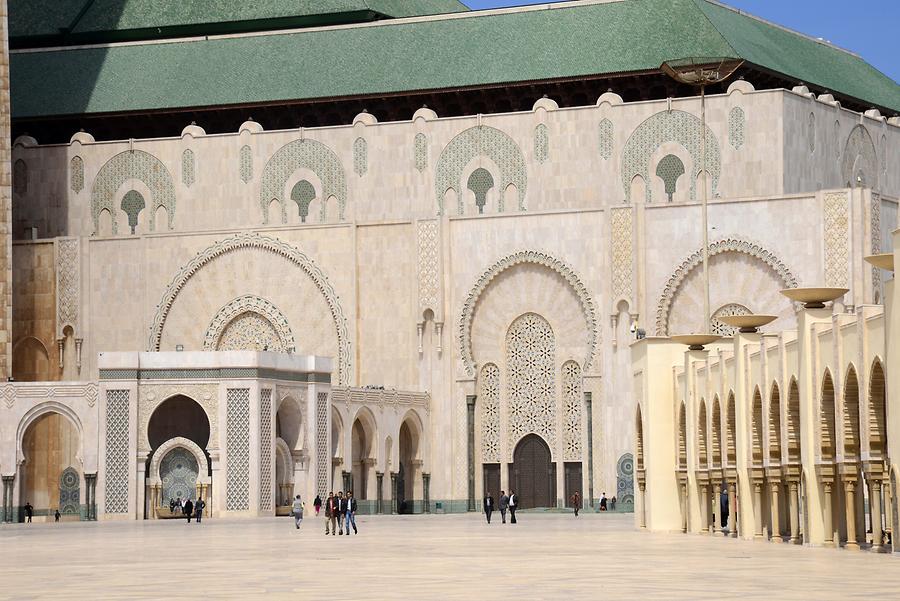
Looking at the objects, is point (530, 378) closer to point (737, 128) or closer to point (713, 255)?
point (713, 255)

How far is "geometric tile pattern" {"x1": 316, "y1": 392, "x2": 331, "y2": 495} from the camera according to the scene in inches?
1699

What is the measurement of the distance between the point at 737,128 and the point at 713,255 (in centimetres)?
360

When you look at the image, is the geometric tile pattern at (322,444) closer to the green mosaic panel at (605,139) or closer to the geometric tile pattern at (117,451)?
the geometric tile pattern at (117,451)

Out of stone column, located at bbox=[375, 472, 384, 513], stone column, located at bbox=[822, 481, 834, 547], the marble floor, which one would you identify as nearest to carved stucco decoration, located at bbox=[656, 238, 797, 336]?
stone column, located at bbox=[375, 472, 384, 513]

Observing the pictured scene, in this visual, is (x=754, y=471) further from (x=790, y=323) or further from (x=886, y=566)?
(x=790, y=323)

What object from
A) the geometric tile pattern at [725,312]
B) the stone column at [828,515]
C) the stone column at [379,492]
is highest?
the geometric tile pattern at [725,312]

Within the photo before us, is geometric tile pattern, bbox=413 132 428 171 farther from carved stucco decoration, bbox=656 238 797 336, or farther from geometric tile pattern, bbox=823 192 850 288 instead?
geometric tile pattern, bbox=823 192 850 288

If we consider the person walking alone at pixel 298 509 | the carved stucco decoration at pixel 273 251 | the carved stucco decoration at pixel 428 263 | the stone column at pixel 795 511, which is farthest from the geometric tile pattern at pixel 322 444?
the stone column at pixel 795 511

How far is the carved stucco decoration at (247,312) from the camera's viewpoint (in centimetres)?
4791

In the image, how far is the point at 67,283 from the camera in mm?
48812

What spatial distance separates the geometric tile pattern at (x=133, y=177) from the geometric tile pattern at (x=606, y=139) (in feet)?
38.3

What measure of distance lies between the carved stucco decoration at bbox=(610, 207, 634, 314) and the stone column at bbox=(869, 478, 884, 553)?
1943 cm

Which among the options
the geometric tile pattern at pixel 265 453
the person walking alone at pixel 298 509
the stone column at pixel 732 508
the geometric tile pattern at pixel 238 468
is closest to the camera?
the stone column at pixel 732 508

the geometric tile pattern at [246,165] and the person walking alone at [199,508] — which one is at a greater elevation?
the geometric tile pattern at [246,165]
